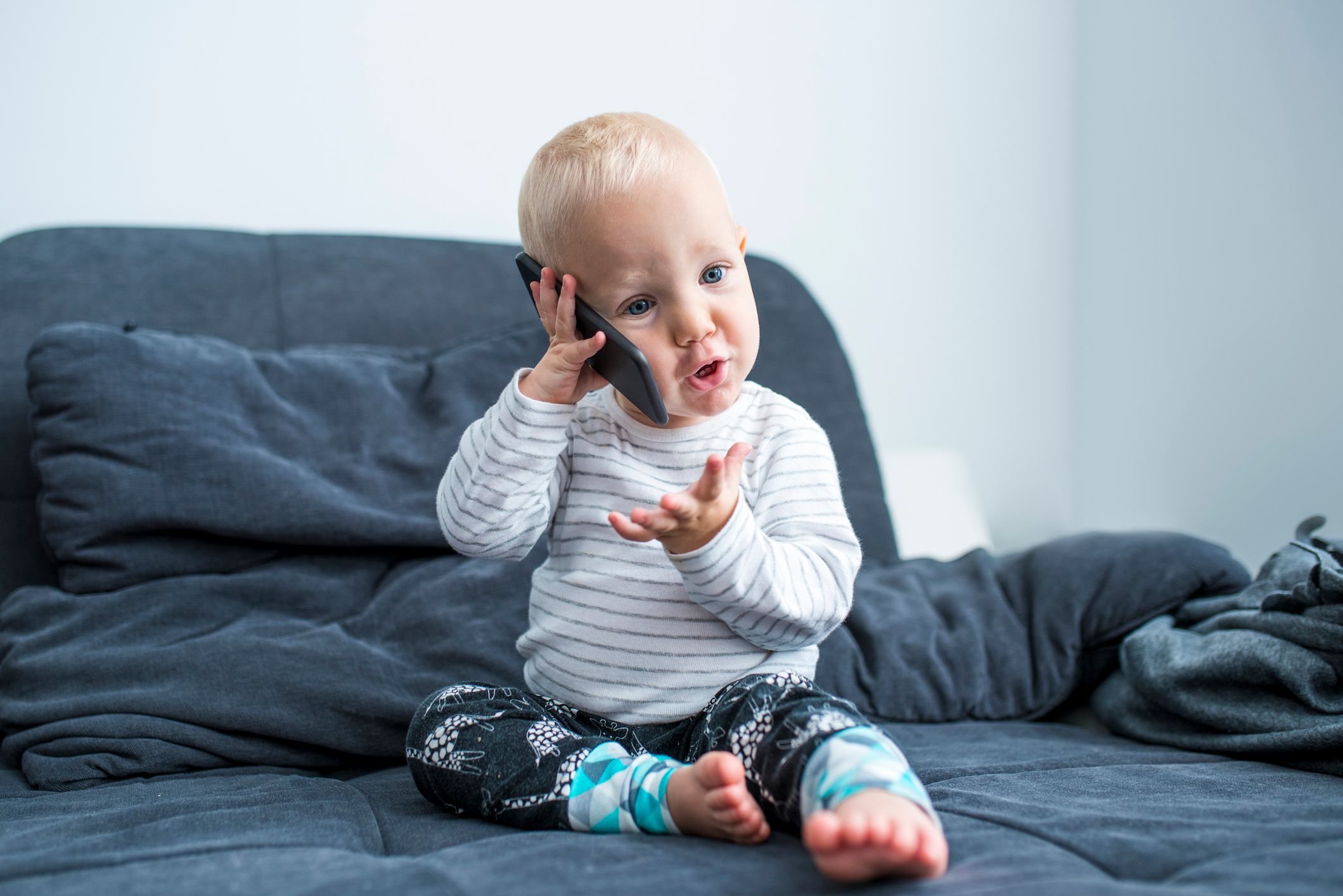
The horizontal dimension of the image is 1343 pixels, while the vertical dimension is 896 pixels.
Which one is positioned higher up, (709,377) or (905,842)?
(709,377)

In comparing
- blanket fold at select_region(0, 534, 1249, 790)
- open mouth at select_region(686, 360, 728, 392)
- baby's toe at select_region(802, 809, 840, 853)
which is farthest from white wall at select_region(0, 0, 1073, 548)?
baby's toe at select_region(802, 809, 840, 853)

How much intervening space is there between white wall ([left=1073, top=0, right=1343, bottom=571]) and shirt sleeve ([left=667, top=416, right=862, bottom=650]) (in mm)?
1143

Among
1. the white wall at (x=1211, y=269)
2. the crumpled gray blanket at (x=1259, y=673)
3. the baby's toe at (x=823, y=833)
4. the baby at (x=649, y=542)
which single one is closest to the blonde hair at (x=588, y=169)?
the baby at (x=649, y=542)

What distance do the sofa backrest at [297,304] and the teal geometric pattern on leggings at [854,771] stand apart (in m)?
0.73

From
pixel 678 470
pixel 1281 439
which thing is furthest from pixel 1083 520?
pixel 678 470

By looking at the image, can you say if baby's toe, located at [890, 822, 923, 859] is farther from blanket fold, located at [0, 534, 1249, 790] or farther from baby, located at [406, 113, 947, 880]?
blanket fold, located at [0, 534, 1249, 790]

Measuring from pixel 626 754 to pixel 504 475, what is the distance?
263mm

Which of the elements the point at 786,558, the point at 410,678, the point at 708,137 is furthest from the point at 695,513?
the point at 708,137

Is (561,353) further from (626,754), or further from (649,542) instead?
(626,754)

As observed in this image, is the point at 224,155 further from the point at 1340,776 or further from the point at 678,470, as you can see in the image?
the point at 1340,776

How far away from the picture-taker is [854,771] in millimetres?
705

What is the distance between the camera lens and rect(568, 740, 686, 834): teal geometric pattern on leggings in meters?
0.80

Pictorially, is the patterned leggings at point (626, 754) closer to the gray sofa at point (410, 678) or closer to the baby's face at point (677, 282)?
the gray sofa at point (410, 678)

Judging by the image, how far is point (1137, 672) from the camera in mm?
1172
